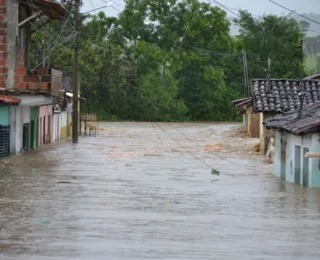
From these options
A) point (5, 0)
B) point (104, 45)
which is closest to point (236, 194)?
point (5, 0)

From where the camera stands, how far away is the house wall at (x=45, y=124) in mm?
52844

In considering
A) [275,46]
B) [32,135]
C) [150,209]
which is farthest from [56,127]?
[275,46]

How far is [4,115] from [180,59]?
60348 mm

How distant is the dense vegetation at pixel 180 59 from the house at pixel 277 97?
151 feet

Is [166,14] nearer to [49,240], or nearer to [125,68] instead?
[125,68]

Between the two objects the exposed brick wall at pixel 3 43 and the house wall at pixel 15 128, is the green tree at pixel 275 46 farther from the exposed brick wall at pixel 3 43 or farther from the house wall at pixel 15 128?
the exposed brick wall at pixel 3 43

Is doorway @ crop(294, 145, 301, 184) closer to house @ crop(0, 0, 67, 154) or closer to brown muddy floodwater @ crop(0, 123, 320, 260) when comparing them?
brown muddy floodwater @ crop(0, 123, 320, 260)

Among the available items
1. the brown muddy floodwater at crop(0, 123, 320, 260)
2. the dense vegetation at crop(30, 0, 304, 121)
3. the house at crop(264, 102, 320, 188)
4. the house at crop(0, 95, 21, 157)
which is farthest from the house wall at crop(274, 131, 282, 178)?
the dense vegetation at crop(30, 0, 304, 121)

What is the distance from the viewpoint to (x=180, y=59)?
101m

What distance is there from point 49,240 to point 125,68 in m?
78.5

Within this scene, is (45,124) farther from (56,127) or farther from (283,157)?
(283,157)

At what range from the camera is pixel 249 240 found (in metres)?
16.9

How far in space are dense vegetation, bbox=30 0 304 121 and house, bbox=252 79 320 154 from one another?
45951 millimetres

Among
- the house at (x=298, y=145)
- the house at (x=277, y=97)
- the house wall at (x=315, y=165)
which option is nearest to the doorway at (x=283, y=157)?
the house at (x=298, y=145)
